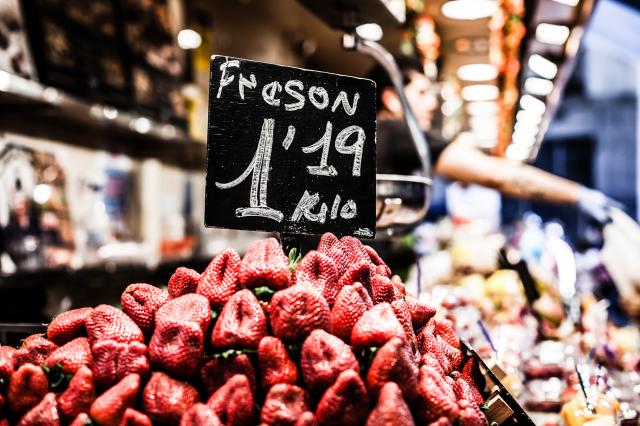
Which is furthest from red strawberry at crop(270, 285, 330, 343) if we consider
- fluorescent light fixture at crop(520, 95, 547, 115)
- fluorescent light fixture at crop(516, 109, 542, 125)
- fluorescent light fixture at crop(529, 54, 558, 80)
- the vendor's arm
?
fluorescent light fixture at crop(516, 109, 542, 125)

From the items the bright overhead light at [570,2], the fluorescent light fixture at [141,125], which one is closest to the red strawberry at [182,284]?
the fluorescent light fixture at [141,125]

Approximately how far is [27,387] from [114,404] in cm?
16

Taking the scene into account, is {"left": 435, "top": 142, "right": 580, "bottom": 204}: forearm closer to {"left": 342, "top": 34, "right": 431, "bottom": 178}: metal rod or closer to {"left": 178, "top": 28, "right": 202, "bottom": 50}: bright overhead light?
{"left": 342, "top": 34, "right": 431, "bottom": 178}: metal rod

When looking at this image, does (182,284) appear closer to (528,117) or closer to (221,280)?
(221,280)

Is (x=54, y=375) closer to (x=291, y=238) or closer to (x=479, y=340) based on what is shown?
(x=291, y=238)

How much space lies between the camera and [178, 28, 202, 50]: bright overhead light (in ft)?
16.8

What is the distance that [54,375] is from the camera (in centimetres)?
98

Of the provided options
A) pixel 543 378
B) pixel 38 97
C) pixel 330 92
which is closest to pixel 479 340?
pixel 543 378

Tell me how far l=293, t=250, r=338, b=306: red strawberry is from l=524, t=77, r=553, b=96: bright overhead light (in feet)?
23.0

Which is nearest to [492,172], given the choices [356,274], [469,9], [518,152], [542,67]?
[356,274]

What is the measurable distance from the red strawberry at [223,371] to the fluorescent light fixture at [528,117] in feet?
29.5

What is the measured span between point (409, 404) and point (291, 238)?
482 millimetres

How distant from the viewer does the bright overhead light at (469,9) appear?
18.7ft

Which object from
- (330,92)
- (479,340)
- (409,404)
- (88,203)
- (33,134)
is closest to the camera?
(409,404)
